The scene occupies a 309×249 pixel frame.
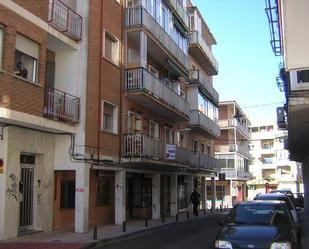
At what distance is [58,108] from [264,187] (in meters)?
77.7

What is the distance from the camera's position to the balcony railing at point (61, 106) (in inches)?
738

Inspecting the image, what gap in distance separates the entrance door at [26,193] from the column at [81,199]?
1752 mm

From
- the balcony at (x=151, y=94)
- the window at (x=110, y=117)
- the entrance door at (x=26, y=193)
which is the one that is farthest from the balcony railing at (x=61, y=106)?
the balcony at (x=151, y=94)

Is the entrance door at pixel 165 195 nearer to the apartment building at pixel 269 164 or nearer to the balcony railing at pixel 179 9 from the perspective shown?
the balcony railing at pixel 179 9

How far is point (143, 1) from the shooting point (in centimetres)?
2647

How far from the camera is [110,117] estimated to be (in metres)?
24.1

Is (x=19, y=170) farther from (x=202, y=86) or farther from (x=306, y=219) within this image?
(x=202, y=86)

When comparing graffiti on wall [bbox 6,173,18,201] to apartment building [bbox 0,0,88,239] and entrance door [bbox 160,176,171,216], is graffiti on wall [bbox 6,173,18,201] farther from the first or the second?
entrance door [bbox 160,176,171,216]

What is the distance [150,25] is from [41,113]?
10700 millimetres

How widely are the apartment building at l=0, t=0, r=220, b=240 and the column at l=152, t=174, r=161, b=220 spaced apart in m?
0.06

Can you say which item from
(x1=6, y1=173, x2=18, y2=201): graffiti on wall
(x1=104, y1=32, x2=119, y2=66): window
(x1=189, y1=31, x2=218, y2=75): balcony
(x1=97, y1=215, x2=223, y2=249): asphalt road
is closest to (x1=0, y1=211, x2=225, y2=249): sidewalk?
(x1=97, y1=215, x2=223, y2=249): asphalt road

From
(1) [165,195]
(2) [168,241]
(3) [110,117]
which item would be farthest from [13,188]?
(1) [165,195]

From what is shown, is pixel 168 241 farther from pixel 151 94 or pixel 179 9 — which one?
pixel 179 9

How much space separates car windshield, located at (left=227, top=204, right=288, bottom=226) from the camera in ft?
38.4
